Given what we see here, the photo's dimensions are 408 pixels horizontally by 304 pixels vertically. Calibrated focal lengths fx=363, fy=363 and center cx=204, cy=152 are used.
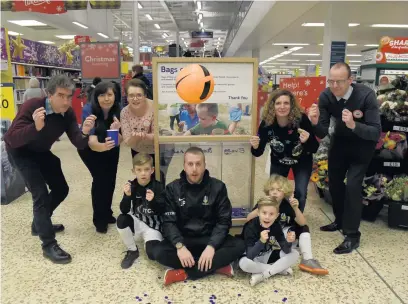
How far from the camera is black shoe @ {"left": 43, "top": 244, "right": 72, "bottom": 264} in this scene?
114 inches

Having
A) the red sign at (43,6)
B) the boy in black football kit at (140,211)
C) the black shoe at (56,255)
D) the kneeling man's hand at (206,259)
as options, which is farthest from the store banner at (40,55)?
the kneeling man's hand at (206,259)

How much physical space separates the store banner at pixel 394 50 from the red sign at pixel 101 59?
5986mm

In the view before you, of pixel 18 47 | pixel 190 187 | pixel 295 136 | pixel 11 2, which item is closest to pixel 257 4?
pixel 11 2

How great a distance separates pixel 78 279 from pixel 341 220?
2.43 meters

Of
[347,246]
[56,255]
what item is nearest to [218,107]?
[347,246]

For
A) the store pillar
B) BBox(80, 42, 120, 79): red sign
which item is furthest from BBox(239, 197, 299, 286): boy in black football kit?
the store pillar

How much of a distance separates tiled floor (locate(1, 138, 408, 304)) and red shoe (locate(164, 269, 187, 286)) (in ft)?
0.14

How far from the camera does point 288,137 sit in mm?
3100

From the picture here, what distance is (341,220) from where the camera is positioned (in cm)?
353

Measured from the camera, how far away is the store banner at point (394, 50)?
27.2 ft

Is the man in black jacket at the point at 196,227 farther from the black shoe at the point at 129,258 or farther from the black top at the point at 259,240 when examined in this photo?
the black shoe at the point at 129,258

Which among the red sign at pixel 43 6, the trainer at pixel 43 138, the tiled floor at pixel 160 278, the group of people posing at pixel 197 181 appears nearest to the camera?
the tiled floor at pixel 160 278

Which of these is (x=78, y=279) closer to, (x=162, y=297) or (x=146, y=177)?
(x=162, y=297)

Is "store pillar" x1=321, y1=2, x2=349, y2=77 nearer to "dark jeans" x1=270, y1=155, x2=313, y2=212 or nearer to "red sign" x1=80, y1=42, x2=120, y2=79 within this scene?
"red sign" x1=80, y1=42, x2=120, y2=79
